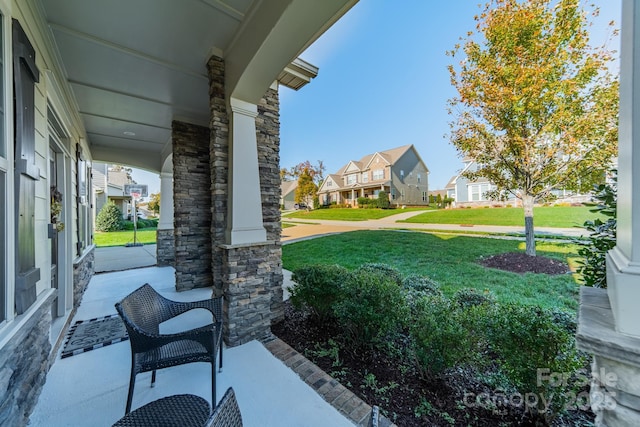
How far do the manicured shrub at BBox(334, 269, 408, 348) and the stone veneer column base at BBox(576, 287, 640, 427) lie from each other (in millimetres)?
1616

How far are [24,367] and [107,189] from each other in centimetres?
2001

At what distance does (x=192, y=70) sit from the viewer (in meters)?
3.46

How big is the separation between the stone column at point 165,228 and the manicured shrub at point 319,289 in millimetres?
5265

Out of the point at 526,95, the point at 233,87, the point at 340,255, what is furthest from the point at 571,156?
the point at 233,87

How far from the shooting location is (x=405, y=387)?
2.21m

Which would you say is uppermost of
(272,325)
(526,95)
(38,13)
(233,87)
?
(526,95)

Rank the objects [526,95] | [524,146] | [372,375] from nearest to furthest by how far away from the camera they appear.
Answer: [372,375] < [526,95] < [524,146]

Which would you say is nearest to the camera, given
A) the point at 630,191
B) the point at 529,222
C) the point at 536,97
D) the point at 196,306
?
the point at 630,191

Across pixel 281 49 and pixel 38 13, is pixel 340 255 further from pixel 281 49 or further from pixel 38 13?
pixel 38 13

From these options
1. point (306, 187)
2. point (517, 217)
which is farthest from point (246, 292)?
point (306, 187)

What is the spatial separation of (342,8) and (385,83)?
8.80m

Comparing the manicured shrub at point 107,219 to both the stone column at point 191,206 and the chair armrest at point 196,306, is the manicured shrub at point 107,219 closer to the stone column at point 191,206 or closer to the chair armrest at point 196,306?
the stone column at point 191,206

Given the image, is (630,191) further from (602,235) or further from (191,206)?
(191,206)

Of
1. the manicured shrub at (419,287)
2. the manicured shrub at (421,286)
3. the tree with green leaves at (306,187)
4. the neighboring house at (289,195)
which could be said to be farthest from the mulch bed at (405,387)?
the neighboring house at (289,195)
